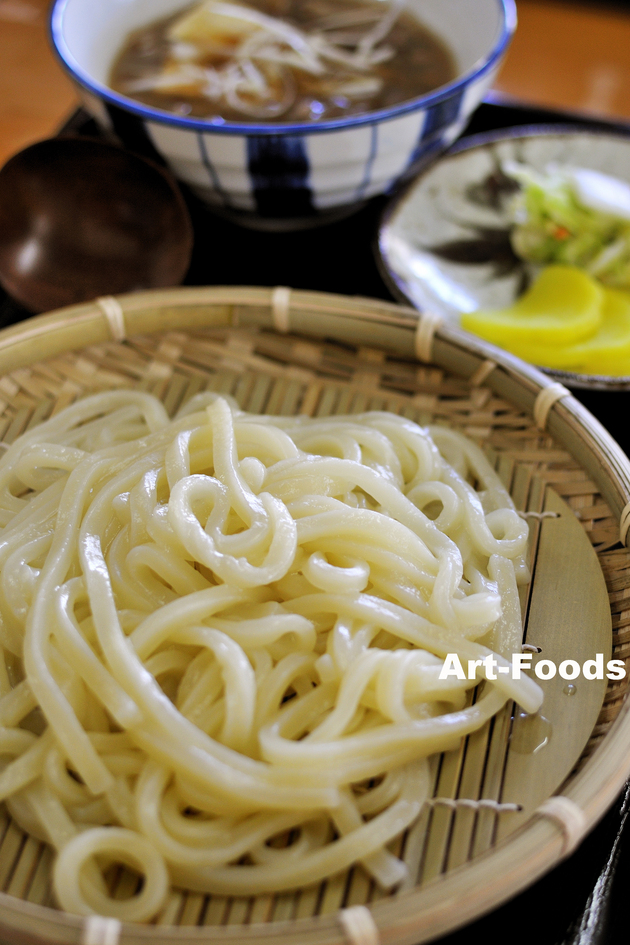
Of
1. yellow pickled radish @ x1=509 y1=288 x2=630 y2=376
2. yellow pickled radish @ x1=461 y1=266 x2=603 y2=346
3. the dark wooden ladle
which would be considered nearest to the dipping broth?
the dark wooden ladle

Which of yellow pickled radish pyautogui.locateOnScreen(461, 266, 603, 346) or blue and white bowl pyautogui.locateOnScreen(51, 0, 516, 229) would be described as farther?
yellow pickled radish pyautogui.locateOnScreen(461, 266, 603, 346)

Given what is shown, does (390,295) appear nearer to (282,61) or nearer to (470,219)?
(470,219)

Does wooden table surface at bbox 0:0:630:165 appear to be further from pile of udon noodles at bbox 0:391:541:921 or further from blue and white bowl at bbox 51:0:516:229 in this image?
pile of udon noodles at bbox 0:391:541:921

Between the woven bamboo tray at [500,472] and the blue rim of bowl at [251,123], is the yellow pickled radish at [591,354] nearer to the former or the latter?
the woven bamboo tray at [500,472]

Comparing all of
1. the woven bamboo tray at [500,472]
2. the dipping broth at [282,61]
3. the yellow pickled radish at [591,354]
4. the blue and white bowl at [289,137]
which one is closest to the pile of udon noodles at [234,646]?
the woven bamboo tray at [500,472]

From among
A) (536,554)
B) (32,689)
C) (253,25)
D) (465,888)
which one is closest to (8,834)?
(32,689)

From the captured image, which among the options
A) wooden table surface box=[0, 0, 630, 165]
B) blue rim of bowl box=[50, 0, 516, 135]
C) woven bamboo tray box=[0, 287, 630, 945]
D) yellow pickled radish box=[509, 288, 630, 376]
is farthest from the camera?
wooden table surface box=[0, 0, 630, 165]
